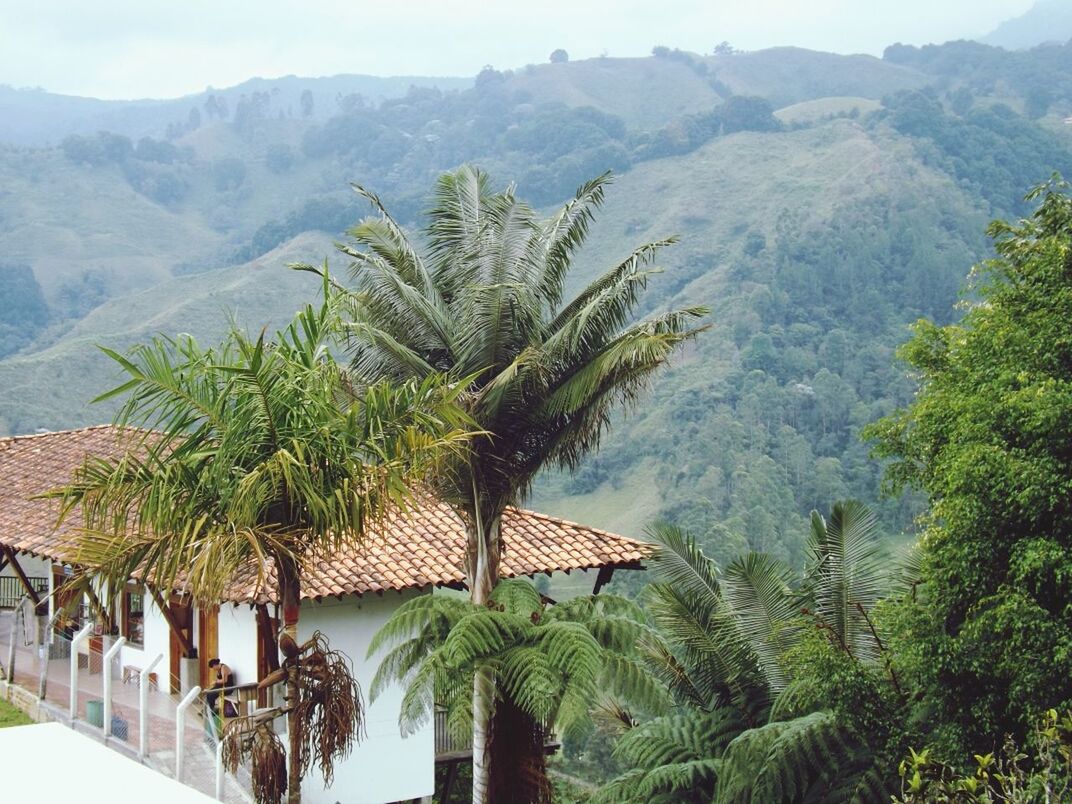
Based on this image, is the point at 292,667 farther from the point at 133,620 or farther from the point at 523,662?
the point at 133,620

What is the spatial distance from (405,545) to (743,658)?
452cm

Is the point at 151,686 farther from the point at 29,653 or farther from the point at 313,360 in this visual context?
the point at 313,360

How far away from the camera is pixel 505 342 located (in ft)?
44.2

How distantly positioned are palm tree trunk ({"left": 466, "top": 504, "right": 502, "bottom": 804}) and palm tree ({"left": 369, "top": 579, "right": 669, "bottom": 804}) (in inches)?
4.0

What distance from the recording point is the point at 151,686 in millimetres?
14867

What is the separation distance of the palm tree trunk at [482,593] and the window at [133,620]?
22.2ft

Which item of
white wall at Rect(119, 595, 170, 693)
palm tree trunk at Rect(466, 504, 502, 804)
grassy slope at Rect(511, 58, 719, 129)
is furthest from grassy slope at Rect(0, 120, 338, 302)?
palm tree trunk at Rect(466, 504, 502, 804)

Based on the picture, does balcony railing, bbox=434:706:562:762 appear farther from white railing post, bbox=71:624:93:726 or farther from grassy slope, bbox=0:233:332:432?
grassy slope, bbox=0:233:332:432

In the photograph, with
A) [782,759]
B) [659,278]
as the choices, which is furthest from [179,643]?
[659,278]

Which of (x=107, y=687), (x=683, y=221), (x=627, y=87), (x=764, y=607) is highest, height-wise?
(x=627, y=87)

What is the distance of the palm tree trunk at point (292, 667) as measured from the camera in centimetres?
882

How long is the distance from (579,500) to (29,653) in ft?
164

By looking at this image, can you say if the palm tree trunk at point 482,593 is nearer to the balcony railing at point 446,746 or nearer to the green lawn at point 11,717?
the balcony railing at point 446,746

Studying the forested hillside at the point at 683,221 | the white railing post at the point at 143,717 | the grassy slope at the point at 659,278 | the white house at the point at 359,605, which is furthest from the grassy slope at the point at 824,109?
the white railing post at the point at 143,717
